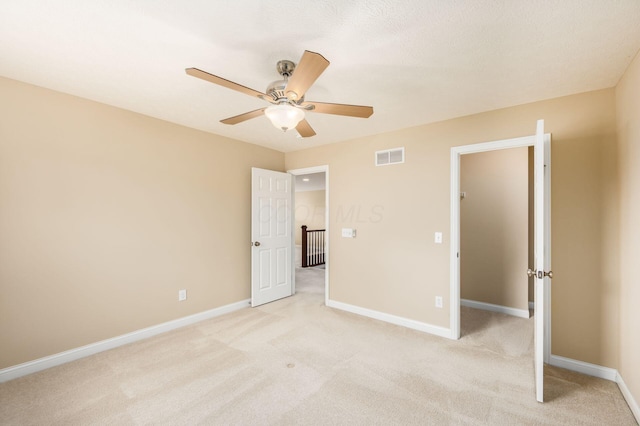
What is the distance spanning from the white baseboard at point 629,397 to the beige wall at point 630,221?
0.04 m

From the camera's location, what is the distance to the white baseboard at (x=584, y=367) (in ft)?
7.45

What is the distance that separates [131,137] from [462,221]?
446 cm

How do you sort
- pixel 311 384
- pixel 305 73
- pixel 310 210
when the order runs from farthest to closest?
pixel 310 210 < pixel 311 384 < pixel 305 73

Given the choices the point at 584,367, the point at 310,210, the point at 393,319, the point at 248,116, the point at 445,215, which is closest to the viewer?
the point at 248,116

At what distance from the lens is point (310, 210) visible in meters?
11.1

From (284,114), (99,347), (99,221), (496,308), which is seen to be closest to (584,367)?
(496,308)

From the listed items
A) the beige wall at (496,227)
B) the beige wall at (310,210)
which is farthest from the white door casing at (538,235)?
the beige wall at (310,210)

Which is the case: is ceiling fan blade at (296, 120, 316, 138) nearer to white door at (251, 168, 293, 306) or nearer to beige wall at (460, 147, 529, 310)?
white door at (251, 168, 293, 306)

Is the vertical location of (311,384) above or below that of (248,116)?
below

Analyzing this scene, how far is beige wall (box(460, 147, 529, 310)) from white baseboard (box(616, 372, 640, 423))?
5.12 ft

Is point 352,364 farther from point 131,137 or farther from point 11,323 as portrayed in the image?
point 131,137

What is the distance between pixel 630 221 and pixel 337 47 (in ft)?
7.94

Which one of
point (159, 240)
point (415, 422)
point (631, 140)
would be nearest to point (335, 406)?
point (415, 422)

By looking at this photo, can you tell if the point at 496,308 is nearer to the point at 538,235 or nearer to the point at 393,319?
the point at 393,319
